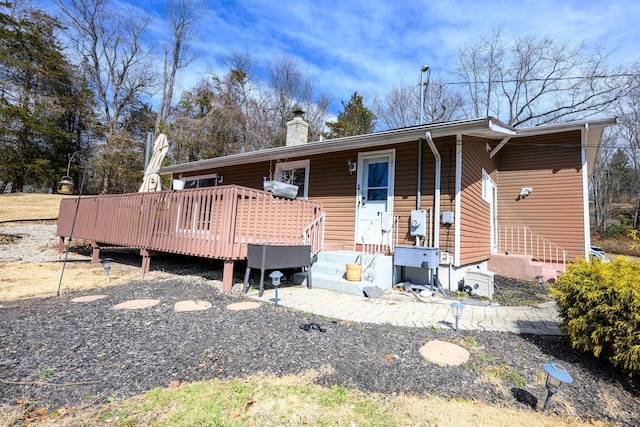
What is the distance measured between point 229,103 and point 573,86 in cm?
1974

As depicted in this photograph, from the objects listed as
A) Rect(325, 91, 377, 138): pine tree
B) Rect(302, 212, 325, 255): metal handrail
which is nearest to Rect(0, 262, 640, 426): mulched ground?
Rect(302, 212, 325, 255): metal handrail

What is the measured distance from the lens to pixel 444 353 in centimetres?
277

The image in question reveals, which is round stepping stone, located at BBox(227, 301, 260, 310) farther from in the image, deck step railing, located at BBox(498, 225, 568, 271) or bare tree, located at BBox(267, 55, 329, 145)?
bare tree, located at BBox(267, 55, 329, 145)

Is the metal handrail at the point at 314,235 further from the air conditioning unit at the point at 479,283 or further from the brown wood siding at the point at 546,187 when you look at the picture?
the brown wood siding at the point at 546,187

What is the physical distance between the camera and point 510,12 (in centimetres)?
1184

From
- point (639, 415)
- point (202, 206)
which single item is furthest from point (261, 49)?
point (639, 415)

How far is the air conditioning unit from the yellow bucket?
7.21ft

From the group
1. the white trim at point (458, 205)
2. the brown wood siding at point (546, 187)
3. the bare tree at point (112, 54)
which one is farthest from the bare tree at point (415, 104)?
the bare tree at point (112, 54)

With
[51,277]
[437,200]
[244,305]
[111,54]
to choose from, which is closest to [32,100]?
[111,54]

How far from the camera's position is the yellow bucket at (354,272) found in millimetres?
5213

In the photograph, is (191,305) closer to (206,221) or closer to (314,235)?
(206,221)

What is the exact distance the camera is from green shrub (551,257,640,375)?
2291 mm

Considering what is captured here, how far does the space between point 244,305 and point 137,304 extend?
1433mm

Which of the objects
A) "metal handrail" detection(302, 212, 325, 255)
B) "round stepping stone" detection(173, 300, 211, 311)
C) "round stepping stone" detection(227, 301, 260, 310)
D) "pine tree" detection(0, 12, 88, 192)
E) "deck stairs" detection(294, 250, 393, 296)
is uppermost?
"pine tree" detection(0, 12, 88, 192)
